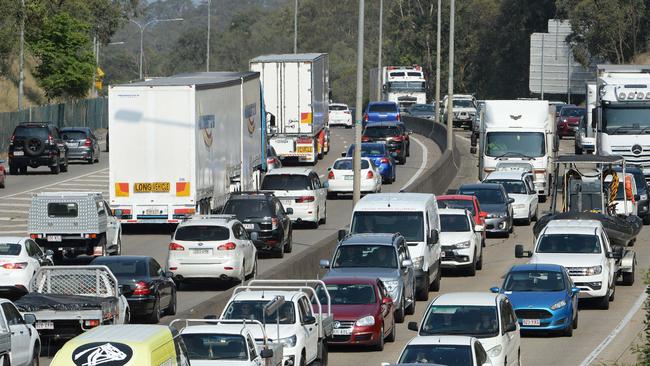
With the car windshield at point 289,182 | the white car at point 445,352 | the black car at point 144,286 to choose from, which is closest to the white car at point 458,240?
the car windshield at point 289,182

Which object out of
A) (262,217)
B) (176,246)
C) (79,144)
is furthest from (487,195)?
(79,144)

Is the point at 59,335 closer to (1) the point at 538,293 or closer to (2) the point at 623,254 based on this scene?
(1) the point at 538,293

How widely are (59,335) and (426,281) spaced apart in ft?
33.9

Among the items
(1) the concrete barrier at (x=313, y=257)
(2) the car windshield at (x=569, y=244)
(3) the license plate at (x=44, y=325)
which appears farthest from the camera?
(2) the car windshield at (x=569, y=244)

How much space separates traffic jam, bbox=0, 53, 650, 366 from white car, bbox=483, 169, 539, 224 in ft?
0.23

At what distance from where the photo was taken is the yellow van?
14.9 meters

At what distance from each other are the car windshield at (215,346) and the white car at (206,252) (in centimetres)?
1221

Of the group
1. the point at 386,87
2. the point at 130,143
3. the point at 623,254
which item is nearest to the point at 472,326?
the point at 623,254

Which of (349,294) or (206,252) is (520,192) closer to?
(206,252)

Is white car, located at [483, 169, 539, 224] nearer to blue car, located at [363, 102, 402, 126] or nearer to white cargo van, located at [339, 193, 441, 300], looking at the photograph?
white cargo van, located at [339, 193, 441, 300]

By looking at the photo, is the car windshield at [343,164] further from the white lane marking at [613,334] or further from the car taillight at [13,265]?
the car taillight at [13,265]

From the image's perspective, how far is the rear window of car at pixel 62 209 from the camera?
114ft

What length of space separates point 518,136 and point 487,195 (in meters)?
8.12

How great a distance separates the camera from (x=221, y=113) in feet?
142
